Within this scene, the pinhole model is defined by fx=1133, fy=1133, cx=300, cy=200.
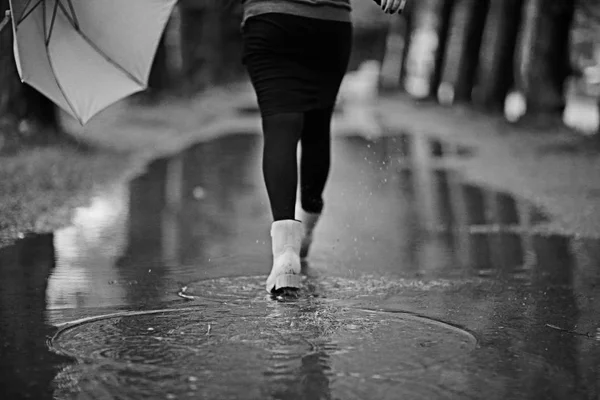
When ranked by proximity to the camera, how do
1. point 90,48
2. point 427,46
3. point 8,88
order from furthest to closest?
point 427,46 → point 8,88 → point 90,48

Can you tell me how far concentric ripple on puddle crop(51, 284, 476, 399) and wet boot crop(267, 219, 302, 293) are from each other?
224 mm

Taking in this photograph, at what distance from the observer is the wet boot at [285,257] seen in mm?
4777

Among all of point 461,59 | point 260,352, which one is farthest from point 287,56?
point 461,59

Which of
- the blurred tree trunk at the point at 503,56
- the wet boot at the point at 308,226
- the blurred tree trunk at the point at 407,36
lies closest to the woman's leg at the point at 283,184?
the wet boot at the point at 308,226

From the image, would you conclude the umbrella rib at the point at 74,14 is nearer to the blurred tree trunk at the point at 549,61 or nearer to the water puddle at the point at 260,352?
the water puddle at the point at 260,352

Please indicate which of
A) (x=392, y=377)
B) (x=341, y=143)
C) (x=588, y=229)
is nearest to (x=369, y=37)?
(x=341, y=143)

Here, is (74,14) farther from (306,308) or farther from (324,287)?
(306,308)

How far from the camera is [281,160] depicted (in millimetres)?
5148

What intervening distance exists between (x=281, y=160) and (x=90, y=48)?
1.50 metres

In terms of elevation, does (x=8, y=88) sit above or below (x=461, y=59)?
below

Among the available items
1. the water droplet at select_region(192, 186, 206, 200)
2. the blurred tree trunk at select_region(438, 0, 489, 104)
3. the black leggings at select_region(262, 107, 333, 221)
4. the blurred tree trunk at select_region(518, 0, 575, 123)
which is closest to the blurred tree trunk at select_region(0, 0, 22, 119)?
the water droplet at select_region(192, 186, 206, 200)

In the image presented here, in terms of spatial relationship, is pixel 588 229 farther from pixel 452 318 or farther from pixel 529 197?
pixel 452 318

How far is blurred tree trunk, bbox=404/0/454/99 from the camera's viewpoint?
103 ft

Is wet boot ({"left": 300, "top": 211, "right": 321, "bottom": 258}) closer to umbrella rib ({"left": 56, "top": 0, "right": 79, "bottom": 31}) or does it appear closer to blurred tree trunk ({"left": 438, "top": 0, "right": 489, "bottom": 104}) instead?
umbrella rib ({"left": 56, "top": 0, "right": 79, "bottom": 31})
